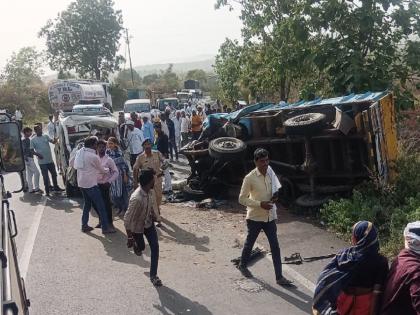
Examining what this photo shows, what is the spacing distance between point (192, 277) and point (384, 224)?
2.96 meters

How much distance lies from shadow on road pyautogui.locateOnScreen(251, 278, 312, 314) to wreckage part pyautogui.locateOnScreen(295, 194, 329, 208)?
3.12 metres

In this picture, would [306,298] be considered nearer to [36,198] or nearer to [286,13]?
[36,198]

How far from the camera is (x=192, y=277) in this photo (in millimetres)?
6508

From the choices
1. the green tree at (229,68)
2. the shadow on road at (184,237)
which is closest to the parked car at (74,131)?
the shadow on road at (184,237)

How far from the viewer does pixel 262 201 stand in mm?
5875

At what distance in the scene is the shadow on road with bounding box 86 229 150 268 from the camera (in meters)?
7.24

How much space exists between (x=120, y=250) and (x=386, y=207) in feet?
13.9

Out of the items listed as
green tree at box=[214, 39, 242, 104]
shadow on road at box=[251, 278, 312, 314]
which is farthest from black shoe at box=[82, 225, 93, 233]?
green tree at box=[214, 39, 242, 104]

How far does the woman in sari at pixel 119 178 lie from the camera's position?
375 inches

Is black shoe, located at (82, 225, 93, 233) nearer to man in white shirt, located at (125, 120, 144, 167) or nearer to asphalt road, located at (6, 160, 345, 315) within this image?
asphalt road, located at (6, 160, 345, 315)

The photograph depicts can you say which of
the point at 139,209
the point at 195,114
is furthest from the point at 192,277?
the point at 195,114

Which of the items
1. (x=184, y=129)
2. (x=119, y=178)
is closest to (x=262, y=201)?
(x=119, y=178)

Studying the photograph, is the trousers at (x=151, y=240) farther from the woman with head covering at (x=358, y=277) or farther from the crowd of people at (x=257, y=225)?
the woman with head covering at (x=358, y=277)

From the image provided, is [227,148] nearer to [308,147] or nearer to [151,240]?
[308,147]
